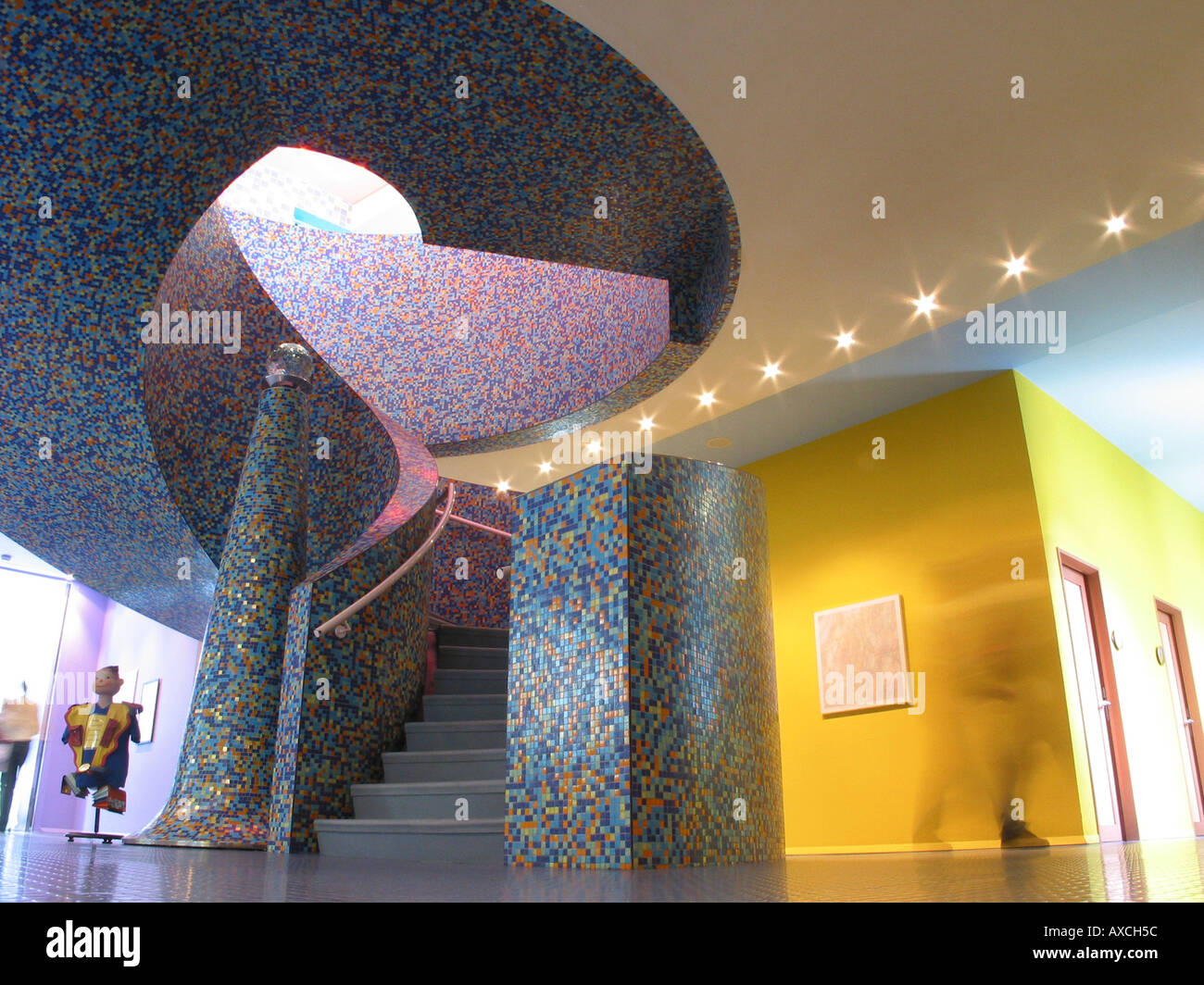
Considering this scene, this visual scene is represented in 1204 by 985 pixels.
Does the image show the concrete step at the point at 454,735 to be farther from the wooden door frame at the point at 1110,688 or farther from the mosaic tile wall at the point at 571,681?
the wooden door frame at the point at 1110,688

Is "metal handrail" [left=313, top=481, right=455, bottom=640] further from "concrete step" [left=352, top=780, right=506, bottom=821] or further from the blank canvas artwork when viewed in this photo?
the blank canvas artwork

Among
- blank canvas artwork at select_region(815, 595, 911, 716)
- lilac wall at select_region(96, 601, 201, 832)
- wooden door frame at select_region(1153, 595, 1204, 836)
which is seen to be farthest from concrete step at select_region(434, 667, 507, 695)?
wooden door frame at select_region(1153, 595, 1204, 836)

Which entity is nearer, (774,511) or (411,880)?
(411,880)

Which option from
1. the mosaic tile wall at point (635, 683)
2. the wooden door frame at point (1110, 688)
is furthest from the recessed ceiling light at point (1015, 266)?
the mosaic tile wall at point (635, 683)

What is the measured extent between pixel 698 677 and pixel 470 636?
3.87 meters

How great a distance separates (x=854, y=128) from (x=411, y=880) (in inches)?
157

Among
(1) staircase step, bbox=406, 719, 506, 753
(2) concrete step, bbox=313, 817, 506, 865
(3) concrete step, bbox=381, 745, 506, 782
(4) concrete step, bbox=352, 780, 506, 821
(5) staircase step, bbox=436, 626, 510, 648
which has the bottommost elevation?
(2) concrete step, bbox=313, 817, 506, 865

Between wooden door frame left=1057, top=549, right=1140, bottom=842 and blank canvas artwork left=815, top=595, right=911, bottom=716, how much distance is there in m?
1.28

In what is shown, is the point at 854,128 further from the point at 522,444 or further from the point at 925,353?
the point at 522,444

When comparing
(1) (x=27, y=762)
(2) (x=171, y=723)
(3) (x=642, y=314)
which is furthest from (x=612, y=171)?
(1) (x=27, y=762)

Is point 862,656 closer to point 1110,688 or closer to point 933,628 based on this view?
point 933,628

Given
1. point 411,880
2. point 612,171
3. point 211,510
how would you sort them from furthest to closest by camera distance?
point 211,510 < point 612,171 < point 411,880

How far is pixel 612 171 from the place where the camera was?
192 inches

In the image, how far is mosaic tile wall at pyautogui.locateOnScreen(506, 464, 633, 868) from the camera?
8.57ft
